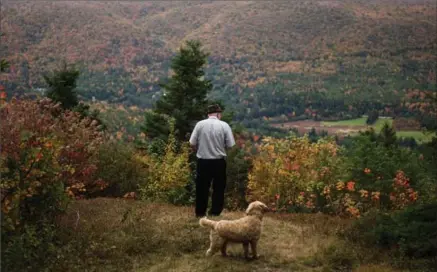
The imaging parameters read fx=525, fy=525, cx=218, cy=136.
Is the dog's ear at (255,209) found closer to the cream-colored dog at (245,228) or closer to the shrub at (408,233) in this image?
the cream-colored dog at (245,228)

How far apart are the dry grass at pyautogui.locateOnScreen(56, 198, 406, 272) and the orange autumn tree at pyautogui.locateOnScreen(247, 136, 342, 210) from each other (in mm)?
11174

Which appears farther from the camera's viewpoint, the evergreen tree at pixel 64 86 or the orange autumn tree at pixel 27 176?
the evergreen tree at pixel 64 86

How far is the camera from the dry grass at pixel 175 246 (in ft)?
27.3

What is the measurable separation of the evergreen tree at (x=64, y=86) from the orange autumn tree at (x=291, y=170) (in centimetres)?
1170

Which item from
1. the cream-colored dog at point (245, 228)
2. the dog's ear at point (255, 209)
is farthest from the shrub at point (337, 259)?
the dog's ear at point (255, 209)

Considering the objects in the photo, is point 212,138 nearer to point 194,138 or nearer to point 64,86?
point 194,138

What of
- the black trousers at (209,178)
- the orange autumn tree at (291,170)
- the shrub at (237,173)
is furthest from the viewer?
the shrub at (237,173)

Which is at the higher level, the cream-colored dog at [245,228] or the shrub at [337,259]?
the cream-colored dog at [245,228]

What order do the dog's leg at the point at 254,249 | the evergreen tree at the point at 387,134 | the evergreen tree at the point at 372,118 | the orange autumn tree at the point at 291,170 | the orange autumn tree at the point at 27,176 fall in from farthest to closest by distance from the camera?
1. the evergreen tree at the point at 372,118
2. the evergreen tree at the point at 387,134
3. the orange autumn tree at the point at 291,170
4. the dog's leg at the point at 254,249
5. the orange autumn tree at the point at 27,176

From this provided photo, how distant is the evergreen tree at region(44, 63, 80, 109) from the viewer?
102 ft

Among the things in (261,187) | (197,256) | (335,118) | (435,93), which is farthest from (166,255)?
(335,118)

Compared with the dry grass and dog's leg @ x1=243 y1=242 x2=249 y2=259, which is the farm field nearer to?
the dry grass

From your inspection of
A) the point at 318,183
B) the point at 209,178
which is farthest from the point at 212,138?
the point at 318,183

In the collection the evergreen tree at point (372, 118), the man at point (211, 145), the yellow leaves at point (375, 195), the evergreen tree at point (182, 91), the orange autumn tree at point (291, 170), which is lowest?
the evergreen tree at point (372, 118)
